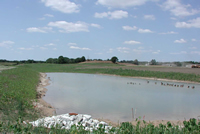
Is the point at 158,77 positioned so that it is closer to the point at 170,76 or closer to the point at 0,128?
the point at 170,76

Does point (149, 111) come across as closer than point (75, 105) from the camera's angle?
Yes

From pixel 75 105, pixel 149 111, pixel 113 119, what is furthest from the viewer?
pixel 75 105

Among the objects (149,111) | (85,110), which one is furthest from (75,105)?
(149,111)

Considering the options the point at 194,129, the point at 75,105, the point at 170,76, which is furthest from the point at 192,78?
the point at 194,129

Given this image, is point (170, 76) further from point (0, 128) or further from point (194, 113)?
point (0, 128)

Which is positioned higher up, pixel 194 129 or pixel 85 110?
pixel 194 129

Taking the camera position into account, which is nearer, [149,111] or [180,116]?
[180,116]

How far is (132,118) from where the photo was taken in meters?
9.96

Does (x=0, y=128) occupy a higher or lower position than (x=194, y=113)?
higher

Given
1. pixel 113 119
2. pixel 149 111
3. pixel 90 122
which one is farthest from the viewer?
pixel 149 111

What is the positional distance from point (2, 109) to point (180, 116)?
9.14 m

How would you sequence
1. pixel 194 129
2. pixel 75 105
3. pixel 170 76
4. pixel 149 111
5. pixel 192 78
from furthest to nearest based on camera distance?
pixel 170 76 → pixel 192 78 → pixel 75 105 → pixel 149 111 → pixel 194 129

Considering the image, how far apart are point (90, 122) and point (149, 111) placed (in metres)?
5.52

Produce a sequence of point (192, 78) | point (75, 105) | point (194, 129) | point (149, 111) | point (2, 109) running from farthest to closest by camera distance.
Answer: point (192, 78), point (75, 105), point (149, 111), point (2, 109), point (194, 129)
